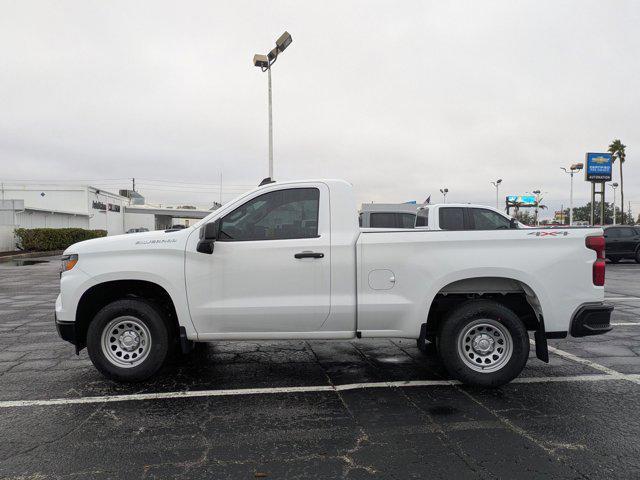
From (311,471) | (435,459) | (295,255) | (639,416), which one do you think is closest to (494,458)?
(435,459)

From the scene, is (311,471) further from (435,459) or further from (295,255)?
(295,255)

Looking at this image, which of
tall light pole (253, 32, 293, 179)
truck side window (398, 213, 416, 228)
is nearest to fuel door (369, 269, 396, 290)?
truck side window (398, 213, 416, 228)

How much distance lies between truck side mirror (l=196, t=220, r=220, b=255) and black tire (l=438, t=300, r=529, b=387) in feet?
8.08

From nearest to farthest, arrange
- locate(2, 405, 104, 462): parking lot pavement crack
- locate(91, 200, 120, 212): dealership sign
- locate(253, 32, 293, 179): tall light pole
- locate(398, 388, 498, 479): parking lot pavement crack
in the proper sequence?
locate(398, 388, 498, 479): parking lot pavement crack
locate(2, 405, 104, 462): parking lot pavement crack
locate(253, 32, 293, 179): tall light pole
locate(91, 200, 120, 212): dealership sign

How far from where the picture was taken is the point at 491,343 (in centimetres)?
460

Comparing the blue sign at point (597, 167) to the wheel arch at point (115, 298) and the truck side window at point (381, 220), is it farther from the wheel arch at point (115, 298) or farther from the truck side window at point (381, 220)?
the wheel arch at point (115, 298)

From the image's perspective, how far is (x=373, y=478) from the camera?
2.97 metres

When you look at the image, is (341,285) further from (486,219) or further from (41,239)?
(41,239)

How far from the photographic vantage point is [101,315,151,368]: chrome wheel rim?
4637 millimetres

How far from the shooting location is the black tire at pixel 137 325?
459 cm

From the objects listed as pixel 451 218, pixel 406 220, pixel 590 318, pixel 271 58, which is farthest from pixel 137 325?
pixel 271 58

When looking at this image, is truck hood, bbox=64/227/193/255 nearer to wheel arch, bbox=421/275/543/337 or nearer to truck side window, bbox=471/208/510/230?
wheel arch, bbox=421/275/543/337

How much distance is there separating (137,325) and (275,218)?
70.5 inches

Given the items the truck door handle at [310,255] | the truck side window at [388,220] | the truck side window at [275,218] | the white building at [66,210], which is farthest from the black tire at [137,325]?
the white building at [66,210]
